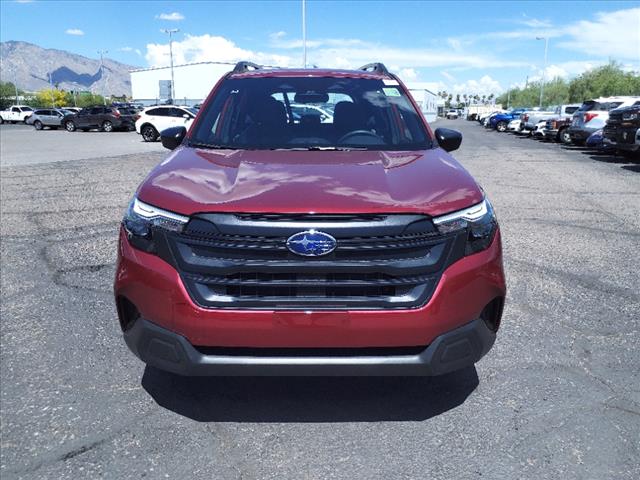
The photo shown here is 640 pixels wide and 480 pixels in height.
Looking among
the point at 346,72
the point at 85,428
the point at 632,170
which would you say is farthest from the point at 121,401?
the point at 632,170

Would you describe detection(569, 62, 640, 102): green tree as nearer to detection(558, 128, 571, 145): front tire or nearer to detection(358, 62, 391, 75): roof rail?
detection(558, 128, 571, 145): front tire

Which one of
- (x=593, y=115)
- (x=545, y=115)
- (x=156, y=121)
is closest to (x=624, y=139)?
(x=593, y=115)

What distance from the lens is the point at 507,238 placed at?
7.01m

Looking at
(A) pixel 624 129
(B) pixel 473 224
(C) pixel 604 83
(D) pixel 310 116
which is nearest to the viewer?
(B) pixel 473 224

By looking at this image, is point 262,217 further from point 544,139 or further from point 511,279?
point 544,139

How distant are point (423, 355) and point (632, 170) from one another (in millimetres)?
14028

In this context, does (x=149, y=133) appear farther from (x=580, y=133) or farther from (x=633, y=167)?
(x=633, y=167)

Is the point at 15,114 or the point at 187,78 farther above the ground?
the point at 187,78

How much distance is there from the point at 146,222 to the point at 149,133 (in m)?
25.3

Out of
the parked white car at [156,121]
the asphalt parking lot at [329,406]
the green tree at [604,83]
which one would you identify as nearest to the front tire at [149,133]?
the parked white car at [156,121]

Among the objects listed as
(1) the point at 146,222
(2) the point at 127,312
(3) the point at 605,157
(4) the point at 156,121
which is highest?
(1) the point at 146,222

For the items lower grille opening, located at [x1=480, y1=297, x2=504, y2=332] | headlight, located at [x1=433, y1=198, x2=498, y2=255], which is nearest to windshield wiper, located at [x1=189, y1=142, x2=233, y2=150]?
headlight, located at [x1=433, y1=198, x2=498, y2=255]

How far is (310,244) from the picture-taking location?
252 centimetres

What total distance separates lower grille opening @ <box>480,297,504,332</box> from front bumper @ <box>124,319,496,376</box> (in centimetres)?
9
